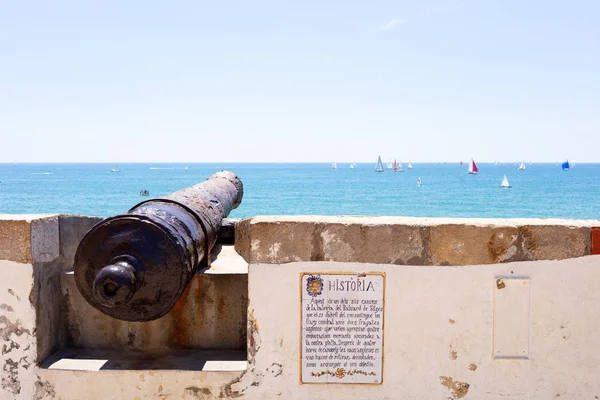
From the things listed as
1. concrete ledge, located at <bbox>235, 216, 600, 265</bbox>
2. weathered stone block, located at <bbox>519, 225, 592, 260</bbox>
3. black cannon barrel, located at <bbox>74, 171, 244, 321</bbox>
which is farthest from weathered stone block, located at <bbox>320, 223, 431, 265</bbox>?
black cannon barrel, located at <bbox>74, 171, 244, 321</bbox>

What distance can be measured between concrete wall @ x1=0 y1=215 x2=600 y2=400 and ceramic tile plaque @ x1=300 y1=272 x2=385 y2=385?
0.05m

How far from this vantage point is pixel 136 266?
3.19 metres

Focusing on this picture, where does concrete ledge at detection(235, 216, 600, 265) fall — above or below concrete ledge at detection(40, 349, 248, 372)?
above

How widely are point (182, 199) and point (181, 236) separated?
956 millimetres

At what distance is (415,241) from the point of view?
343 cm

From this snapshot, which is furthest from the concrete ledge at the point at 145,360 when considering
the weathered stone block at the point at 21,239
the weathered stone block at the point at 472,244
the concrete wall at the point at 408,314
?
the weathered stone block at the point at 472,244

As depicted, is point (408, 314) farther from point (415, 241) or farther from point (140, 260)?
point (140, 260)

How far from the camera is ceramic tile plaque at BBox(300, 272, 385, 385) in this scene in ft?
11.4

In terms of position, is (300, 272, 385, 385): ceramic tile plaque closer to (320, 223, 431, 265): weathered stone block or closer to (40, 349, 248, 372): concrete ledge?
(320, 223, 431, 265): weathered stone block

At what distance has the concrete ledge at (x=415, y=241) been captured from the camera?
3.41m

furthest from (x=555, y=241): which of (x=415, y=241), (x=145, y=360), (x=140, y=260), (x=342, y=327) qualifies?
(x=145, y=360)

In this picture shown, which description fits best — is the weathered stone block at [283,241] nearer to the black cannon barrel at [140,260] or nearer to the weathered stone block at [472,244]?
the black cannon barrel at [140,260]

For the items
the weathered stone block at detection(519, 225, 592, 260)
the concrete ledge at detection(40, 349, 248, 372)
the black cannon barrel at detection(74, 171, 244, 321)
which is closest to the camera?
the black cannon barrel at detection(74, 171, 244, 321)

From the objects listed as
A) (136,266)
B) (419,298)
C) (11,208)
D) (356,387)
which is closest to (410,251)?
(419,298)
